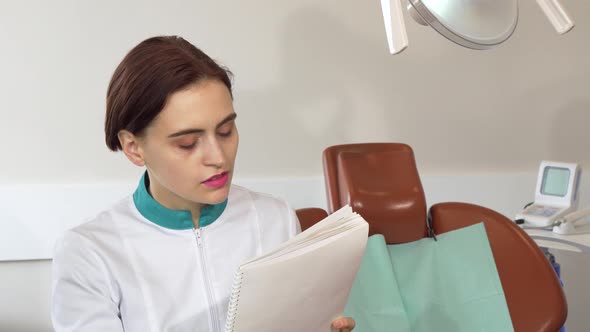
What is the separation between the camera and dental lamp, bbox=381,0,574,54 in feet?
2.79

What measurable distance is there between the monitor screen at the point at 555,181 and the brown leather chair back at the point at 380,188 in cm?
62

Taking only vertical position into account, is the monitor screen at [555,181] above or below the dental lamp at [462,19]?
below

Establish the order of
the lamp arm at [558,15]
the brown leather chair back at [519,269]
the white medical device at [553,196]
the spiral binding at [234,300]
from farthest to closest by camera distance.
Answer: the white medical device at [553,196] → the brown leather chair back at [519,269] → the lamp arm at [558,15] → the spiral binding at [234,300]

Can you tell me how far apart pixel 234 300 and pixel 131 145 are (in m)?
0.36

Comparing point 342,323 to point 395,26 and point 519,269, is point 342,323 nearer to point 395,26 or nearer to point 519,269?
point 395,26

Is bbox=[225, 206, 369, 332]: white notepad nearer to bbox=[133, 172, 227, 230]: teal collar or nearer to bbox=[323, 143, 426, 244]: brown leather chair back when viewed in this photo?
bbox=[133, 172, 227, 230]: teal collar

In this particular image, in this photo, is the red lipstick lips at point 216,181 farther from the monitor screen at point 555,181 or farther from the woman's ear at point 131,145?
the monitor screen at point 555,181

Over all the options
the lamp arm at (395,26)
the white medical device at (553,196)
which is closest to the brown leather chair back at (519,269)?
the white medical device at (553,196)

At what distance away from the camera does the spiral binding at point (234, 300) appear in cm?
85

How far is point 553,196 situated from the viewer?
2.02 m

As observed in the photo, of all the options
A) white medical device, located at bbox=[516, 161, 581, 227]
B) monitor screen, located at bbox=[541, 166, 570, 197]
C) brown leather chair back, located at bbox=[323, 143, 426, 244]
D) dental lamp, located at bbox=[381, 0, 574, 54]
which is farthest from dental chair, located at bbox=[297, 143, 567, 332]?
dental lamp, located at bbox=[381, 0, 574, 54]

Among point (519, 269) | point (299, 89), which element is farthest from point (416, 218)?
point (299, 89)

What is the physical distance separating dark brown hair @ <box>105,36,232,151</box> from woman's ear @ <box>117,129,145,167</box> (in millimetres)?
12

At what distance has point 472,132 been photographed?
2.36m
